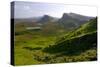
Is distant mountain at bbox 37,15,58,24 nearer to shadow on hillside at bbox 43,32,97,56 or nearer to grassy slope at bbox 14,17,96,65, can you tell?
grassy slope at bbox 14,17,96,65

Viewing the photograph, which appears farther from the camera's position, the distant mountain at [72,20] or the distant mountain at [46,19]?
the distant mountain at [72,20]

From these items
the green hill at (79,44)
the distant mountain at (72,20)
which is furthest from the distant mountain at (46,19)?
the green hill at (79,44)

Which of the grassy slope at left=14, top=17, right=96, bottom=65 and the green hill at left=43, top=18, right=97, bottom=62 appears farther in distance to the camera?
the green hill at left=43, top=18, right=97, bottom=62

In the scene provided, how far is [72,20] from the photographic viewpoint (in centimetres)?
244

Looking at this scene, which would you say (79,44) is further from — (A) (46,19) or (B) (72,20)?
(A) (46,19)

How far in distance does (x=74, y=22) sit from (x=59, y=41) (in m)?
0.31

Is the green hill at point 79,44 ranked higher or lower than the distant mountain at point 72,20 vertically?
lower

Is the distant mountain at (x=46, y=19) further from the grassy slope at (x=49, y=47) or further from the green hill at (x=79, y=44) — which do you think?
the green hill at (x=79, y=44)

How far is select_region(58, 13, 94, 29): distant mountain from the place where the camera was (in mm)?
2389

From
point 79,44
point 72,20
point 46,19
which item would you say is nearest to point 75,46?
point 79,44

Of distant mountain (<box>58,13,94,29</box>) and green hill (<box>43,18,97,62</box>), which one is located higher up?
distant mountain (<box>58,13,94,29</box>)

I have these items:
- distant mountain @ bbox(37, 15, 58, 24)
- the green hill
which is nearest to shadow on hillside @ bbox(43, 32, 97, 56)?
the green hill

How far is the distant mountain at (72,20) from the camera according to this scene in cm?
239
